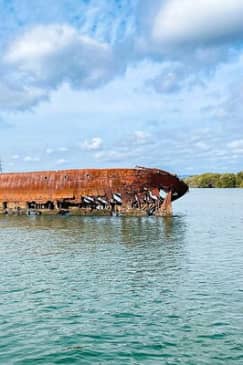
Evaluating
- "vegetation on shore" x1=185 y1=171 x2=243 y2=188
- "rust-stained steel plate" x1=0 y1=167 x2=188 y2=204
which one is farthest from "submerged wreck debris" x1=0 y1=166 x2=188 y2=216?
"vegetation on shore" x1=185 y1=171 x2=243 y2=188

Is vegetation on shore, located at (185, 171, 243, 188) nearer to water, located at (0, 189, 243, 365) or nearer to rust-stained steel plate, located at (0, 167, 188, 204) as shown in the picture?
rust-stained steel plate, located at (0, 167, 188, 204)

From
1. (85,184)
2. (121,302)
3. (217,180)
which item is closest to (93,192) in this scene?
(85,184)

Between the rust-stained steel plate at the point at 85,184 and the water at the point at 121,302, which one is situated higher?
the rust-stained steel plate at the point at 85,184

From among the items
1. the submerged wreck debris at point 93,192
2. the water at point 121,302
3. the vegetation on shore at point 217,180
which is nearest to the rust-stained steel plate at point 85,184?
the submerged wreck debris at point 93,192

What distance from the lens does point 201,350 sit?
7656 mm

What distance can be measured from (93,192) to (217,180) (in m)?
106

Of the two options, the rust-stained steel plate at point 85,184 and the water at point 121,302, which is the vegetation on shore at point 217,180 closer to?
the rust-stained steel plate at point 85,184

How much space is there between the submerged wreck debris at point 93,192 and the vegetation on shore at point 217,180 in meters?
99.8

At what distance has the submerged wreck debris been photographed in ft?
112

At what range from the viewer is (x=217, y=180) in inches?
5354

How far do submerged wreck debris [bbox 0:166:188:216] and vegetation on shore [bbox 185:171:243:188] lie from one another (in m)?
99.8

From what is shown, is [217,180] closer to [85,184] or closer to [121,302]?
[85,184]

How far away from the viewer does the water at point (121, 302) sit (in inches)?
304

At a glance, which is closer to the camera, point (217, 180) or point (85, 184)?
point (85, 184)
